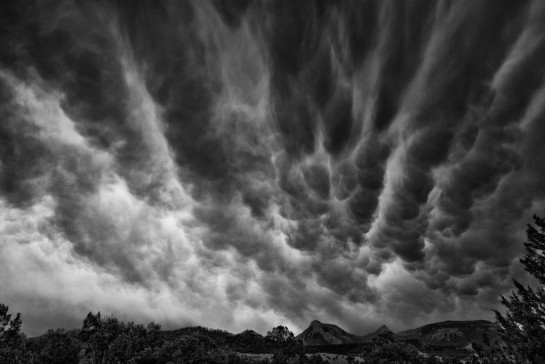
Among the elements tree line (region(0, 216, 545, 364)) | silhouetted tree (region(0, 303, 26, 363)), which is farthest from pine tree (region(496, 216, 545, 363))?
silhouetted tree (region(0, 303, 26, 363))

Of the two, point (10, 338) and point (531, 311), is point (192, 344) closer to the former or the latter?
point (10, 338)

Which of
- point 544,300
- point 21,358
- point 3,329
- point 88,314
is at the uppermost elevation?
point 88,314

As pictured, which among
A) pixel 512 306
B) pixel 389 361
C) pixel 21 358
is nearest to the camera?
pixel 389 361

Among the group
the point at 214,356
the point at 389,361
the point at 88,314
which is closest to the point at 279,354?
the point at 214,356

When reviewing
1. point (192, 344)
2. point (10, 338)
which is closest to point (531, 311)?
point (192, 344)

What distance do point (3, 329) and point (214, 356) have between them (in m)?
58.2

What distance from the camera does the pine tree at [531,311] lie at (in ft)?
213

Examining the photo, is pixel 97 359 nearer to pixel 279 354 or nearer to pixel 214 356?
pixel 214 356

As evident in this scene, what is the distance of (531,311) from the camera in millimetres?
82125

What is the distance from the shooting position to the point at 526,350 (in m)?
68.4

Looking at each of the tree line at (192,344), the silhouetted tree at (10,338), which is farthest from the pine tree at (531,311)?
the silhouetted tree at (10,338)

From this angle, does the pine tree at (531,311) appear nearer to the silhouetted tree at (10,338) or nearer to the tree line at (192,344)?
the tree line at (192,344)

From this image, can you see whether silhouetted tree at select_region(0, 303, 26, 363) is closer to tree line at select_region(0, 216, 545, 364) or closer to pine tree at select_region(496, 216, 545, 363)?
tree line at select_region(0, 216, 545, 364)

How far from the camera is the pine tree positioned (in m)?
65.1
